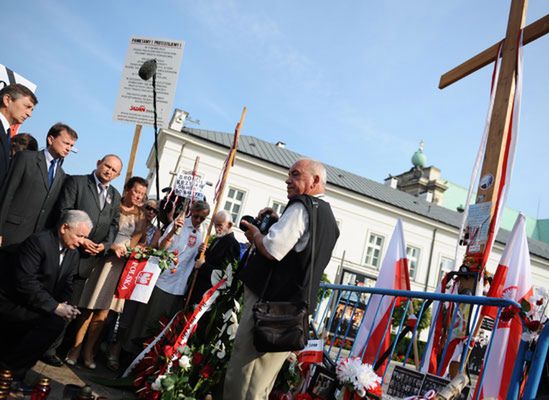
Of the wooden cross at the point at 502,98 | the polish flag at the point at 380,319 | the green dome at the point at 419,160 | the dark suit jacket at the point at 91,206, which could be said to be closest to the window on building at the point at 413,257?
the green dome at the point at 419,160

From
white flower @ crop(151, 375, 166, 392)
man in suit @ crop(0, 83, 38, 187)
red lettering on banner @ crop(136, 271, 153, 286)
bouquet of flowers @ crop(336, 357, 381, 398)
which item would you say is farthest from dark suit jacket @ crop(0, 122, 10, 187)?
bouquet of flowers @ crop(336, 357, 381, 398)

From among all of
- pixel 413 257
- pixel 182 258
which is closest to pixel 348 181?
pixel 413 257

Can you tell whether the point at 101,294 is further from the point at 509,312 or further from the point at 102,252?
the point at 509,312

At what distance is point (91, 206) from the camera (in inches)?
165

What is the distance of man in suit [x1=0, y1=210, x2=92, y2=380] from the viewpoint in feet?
10.6

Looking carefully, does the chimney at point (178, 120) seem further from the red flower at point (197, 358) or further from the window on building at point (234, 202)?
the red flower at point (197, 358)

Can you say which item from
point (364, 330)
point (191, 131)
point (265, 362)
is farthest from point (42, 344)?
point (191, 131)

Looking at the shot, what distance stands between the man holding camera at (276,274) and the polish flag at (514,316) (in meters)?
1.31

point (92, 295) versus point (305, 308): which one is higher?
point (305, 308)

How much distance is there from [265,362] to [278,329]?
0.26 m

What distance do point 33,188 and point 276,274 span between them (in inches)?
93.2

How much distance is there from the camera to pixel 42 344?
130 inches

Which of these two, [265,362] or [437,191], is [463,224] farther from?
[437,191]

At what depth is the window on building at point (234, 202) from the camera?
26359 mm
